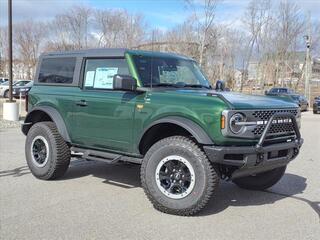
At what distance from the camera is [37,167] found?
24.2ft

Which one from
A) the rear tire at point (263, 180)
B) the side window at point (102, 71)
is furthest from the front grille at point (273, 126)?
the side window at point (102, 71)

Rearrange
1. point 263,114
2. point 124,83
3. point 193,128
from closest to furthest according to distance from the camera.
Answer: point 193,128 < point 263,114 < point 124,83

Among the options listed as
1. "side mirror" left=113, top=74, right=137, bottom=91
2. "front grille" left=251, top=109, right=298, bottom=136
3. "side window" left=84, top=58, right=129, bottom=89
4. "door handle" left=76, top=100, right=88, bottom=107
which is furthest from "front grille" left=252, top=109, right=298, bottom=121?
"door handle" left=76, top=100, right=88, bottom=107

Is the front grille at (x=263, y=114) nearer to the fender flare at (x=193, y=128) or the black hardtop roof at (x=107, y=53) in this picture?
the fender flare at (x=193, y=128)

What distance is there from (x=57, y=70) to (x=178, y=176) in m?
2.94

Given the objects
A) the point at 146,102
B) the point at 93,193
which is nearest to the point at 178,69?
the point at 146,102

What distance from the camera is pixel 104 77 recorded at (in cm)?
677

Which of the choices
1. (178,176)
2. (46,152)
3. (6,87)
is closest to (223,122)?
(178,176)

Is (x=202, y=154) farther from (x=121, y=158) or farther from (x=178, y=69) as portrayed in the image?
(x=178, y=69)

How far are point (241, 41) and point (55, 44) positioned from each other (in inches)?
736

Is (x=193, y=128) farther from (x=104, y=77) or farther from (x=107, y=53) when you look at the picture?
(x=107, y=53)

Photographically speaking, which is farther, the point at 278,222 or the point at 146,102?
the point at 146,102

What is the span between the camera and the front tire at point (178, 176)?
546cm

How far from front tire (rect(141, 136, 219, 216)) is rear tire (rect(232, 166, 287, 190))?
5.49ft
